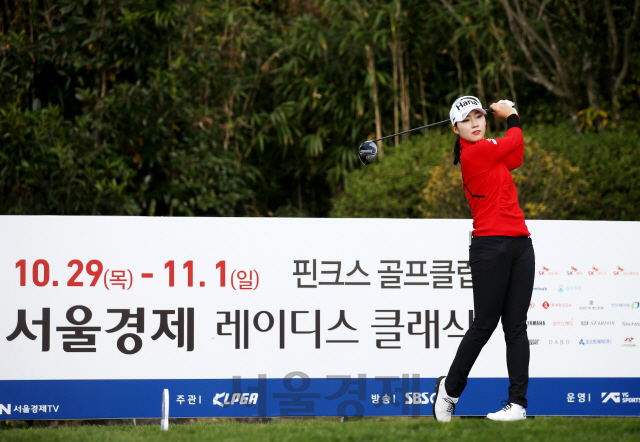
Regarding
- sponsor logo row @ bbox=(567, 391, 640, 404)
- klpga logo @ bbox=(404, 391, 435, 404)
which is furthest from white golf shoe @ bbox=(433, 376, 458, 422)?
sponsor logo row @ bbox=(567, 391, 640, 404)

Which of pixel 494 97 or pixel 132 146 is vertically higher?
pixel 494 97

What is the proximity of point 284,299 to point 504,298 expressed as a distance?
120 cm

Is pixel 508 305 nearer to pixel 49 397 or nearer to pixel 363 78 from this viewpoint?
pixel 49 397

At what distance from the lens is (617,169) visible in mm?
5750

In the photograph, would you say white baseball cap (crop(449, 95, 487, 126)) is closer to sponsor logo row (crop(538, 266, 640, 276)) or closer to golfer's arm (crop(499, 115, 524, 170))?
golfer's arm (crop(499, 115, 524, 170))

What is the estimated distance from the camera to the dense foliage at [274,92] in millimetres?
6203

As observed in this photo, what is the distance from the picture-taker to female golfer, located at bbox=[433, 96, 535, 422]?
289 cm

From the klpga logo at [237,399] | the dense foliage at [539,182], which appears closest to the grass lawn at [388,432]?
the klpga logo at [237,399]

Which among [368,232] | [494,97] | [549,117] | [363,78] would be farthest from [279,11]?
[368,232]

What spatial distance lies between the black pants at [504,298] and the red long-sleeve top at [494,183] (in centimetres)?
5

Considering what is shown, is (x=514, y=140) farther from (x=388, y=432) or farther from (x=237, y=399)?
(x=237, y=399)

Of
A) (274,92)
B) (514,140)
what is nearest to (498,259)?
(514,140)

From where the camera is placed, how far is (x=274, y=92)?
8.47 meters

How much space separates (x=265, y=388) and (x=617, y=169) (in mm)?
3871
